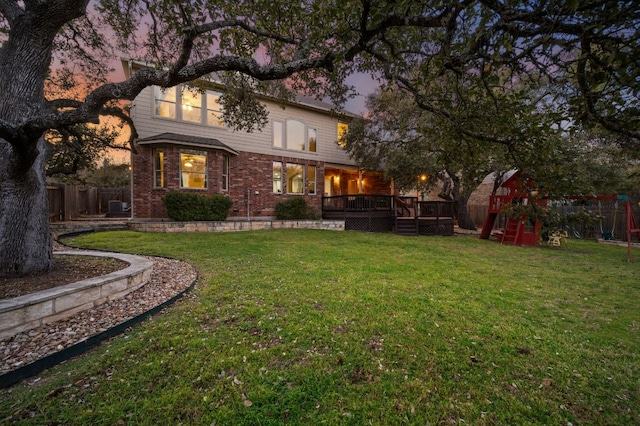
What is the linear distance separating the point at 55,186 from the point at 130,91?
12.4 m

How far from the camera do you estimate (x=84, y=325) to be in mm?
2746

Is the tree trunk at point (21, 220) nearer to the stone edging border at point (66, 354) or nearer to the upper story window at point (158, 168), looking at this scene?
the stone edging border at point (66, 354)

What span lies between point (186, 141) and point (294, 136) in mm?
5691

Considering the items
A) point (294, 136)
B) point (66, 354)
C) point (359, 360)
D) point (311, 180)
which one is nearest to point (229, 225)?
point (311, 180)

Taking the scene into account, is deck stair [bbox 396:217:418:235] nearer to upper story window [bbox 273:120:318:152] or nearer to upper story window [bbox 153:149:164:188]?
upper story window [bbox 273:120:318:152]

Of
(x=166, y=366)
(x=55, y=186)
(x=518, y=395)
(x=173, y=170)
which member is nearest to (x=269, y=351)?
(x=166, y=366)

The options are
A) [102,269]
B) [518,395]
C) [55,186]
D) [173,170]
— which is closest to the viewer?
[518,395]

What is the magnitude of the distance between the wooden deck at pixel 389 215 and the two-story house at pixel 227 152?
202 centimetres

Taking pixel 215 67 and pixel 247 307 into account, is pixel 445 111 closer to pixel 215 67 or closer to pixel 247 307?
pixel 215 67

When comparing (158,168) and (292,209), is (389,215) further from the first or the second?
(158,168)

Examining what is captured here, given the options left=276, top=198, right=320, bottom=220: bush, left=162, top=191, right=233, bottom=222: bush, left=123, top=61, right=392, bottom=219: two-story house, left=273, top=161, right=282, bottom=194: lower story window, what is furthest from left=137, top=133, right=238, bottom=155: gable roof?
left=276, top=198, right=320, bottom=220: bush

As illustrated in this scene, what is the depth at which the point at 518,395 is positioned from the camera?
1894mm

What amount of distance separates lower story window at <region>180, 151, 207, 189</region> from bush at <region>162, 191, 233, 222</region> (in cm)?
91

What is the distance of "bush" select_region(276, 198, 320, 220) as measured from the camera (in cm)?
1308
